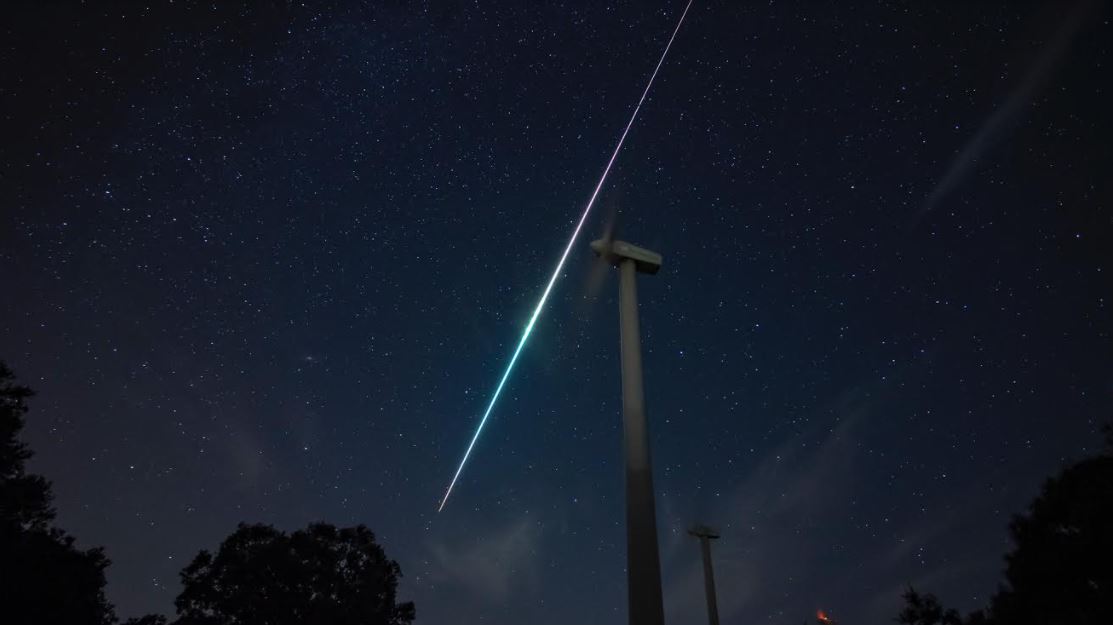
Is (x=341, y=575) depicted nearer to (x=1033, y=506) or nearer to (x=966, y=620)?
(x=966, y=620)

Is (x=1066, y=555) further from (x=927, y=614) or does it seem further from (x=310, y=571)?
(x=310, y=571)

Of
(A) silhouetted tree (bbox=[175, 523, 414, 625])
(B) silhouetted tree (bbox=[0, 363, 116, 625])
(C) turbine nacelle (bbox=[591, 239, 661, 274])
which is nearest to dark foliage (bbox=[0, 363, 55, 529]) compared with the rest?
(B) silhouetted tree (bbox=[0, 363, 116, 625])

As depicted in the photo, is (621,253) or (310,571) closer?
(621,253)

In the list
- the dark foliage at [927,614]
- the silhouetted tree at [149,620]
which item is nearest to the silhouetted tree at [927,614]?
the dark foliage at [927,614]

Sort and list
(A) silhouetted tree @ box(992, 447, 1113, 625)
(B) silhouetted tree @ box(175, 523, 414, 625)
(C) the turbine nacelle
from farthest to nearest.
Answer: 1. (B) silhouetted tree @ box(175, 523, 414, 625)
2. (C) the turbine nacelle
3. (A) silhouetted tree @ box(992, 447, 1113, 625)

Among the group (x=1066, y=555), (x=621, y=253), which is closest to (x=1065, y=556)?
(x=1066, y=555)

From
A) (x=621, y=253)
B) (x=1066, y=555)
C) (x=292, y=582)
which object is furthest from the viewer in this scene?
(x=292, y=582)

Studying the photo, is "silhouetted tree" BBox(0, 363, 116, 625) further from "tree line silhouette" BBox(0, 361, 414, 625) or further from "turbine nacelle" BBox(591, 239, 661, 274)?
"turbine nacelle" BBox(591, 239, 661, 274)
